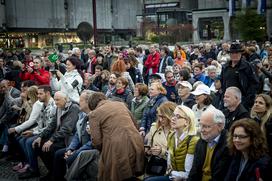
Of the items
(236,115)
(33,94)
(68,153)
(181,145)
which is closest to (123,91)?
(33,94)

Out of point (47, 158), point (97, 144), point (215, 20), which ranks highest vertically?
point (215, 20)

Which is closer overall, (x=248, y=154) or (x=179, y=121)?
(x=248, y=154)

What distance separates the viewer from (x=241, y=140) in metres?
4.65

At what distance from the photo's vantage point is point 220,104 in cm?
790

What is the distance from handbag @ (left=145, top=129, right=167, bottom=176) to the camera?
19.4 feet

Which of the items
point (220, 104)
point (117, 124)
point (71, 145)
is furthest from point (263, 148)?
point (71, 145)

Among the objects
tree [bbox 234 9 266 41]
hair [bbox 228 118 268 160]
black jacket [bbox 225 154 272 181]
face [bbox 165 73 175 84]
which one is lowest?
black jacket [bbox 225 154 272 181]

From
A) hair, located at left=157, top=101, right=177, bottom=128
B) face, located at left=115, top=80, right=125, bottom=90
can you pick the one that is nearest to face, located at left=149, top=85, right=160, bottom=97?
face, located at left=115, top=80, right=125, bottom=90

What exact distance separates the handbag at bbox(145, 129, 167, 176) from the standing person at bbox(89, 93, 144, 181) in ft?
0.54

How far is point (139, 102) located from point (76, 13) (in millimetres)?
65444

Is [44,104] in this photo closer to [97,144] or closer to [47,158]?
[47,158]

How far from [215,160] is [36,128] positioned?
484cm

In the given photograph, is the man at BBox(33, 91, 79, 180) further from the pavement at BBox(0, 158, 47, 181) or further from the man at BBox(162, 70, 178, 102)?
the man at BBox(162, 70, 178, 102)

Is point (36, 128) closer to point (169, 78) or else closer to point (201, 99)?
point (169, 78)
